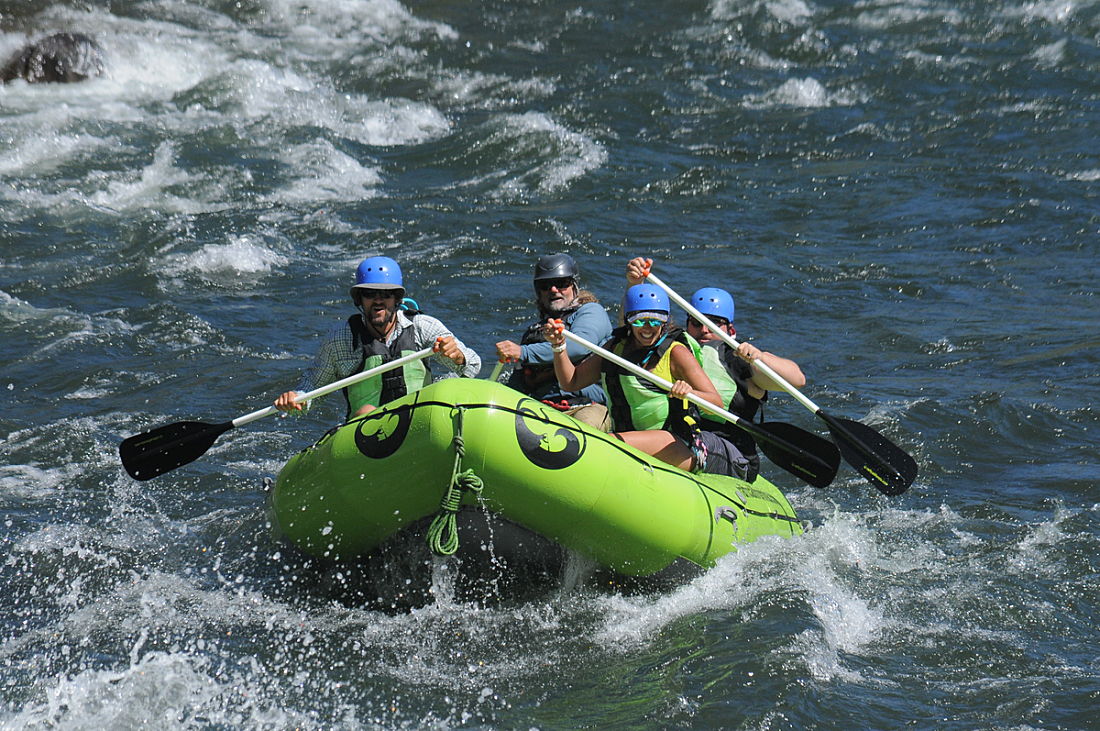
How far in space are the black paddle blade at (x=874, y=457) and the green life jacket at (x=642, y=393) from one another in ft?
2.61

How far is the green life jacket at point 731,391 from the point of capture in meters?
7.20

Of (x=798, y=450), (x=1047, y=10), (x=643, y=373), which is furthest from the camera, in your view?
(x=1047, y=10)

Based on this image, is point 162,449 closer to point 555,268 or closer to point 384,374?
point 384,374

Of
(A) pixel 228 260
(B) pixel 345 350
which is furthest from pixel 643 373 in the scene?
(A) pixel 228 260

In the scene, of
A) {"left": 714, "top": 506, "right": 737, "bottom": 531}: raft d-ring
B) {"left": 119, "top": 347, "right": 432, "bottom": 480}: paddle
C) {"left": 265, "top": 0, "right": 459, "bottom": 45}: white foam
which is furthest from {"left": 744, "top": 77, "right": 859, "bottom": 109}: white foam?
{"left": 119, "top": 347, "right": 432, "bottom": 480}: paddle

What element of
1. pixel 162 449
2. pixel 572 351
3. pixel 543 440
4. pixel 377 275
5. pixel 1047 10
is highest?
pixel 1047 10

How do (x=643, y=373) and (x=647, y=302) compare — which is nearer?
(x=643, y=373)

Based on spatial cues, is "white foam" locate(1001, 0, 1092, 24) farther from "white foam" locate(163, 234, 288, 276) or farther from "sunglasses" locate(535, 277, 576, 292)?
"sunglasses" locate(535, 277, 576, 292)

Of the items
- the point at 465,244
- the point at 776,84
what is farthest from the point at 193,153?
the point at 776,84

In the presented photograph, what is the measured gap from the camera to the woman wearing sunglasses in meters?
6.68

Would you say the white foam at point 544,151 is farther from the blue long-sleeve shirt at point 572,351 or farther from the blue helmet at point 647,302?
the blue helmet at point 647,302

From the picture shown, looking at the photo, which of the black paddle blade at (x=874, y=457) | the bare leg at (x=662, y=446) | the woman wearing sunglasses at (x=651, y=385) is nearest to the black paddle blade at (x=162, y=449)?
the woman wearing sunglasses at (x=651, y=385)

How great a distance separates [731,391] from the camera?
284 inches

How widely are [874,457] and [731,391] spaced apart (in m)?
0.83
